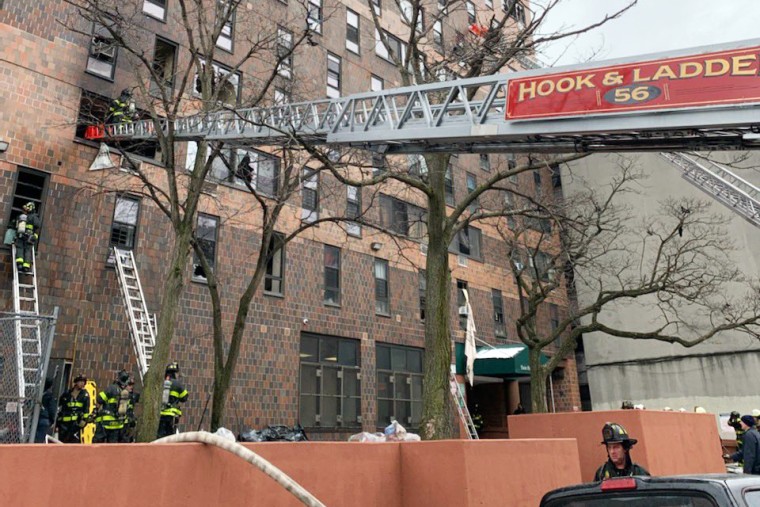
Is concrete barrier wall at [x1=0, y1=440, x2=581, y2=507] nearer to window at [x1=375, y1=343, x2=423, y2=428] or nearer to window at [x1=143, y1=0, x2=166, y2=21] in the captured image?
window at [x1=375, y1=343, x2=423, y2=428]

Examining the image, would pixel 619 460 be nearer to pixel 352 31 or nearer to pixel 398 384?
pixel 398 384

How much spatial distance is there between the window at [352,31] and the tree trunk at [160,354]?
14.9 m

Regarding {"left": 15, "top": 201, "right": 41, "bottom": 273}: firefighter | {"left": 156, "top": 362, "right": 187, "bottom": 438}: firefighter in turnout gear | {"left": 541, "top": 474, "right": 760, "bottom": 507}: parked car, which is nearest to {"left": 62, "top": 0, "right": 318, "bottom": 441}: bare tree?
{"left": 156, "top": 362, "right": 187, "bottom": 438}: firefighter in turnout gear

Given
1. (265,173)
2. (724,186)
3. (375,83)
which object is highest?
(375,83)

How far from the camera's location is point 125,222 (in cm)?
1526

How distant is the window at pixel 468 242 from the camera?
2574cm

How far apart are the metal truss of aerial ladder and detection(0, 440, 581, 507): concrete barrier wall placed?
13.2 feet

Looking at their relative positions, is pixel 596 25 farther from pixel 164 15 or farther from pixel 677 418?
pixel 164 15

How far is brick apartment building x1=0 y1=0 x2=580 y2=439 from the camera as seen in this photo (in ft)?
45.6

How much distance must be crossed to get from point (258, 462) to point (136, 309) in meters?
11.5

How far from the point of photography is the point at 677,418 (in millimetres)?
10602

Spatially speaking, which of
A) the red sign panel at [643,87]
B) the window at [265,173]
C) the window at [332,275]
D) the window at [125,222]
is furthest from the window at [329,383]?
the red sign panel at [643,87]

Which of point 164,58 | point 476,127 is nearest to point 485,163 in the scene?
point 164,58

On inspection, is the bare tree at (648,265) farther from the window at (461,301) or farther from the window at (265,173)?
the window at (265,173)
